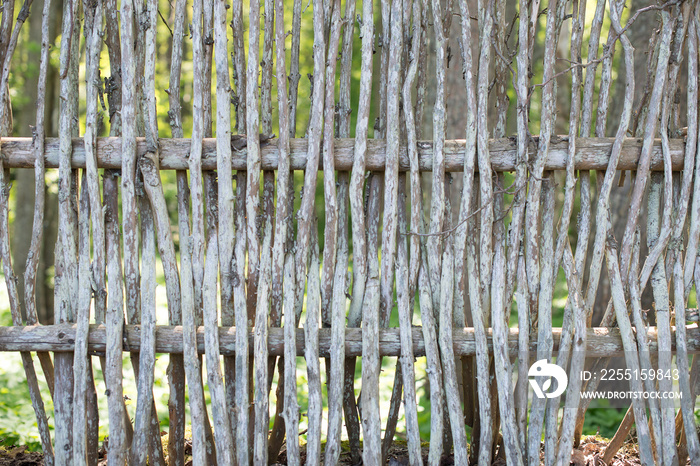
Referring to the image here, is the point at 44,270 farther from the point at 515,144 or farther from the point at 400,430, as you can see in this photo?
the point at 515,144

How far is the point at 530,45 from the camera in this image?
2223 millimetres

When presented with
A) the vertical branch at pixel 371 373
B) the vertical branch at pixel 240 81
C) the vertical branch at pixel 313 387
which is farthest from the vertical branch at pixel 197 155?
the vertical branch at pixel 371 373

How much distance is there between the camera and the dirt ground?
2400mm

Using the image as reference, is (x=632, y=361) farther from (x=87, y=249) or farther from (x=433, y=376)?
(x=87, y=249)

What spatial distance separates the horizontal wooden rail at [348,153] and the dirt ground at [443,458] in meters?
1.29

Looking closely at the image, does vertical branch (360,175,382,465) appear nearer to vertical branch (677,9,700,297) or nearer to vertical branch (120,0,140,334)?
vertical branch (120,0,140,334)

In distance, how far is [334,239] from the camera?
2152 millimetres

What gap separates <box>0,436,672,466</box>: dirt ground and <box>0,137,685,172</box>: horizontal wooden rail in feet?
4.23

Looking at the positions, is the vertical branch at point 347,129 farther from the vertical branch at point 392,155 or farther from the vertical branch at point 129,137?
the vertical branch at point 129,137

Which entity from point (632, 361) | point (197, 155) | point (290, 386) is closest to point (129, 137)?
point (197, 155)

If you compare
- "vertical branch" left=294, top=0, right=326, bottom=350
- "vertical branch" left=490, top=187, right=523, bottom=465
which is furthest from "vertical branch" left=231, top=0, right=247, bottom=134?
"vertical branch" left=490, top=187, right=523, bottom=465

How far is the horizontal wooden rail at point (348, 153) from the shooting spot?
7.07 ft

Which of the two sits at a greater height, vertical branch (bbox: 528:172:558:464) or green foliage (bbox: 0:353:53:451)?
vertical branch (bbox: 528:172:558:464)

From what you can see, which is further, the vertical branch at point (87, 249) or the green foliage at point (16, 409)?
the green foliage at point (16, 409)
